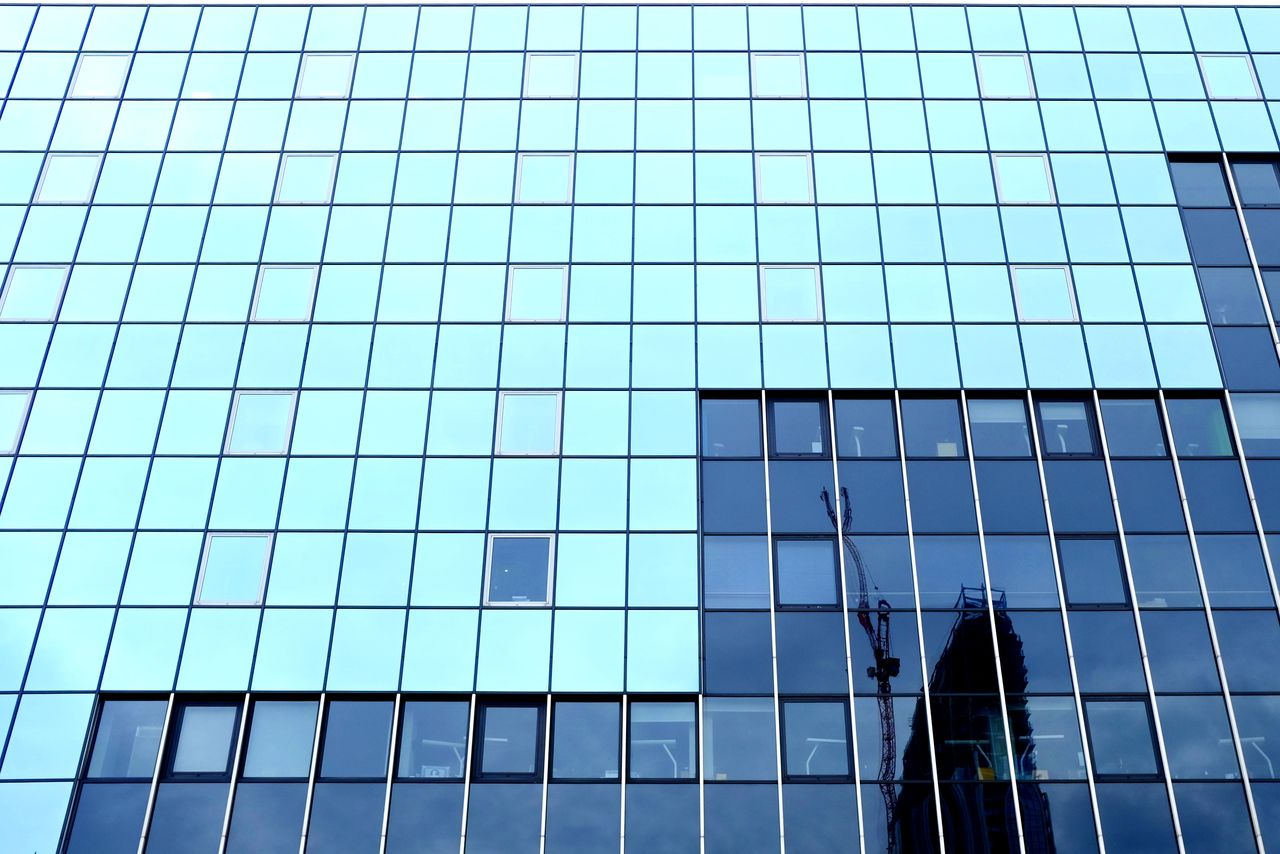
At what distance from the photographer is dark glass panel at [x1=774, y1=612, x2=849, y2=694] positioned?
2305cm

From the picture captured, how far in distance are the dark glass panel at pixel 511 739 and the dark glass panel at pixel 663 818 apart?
6.65 ft

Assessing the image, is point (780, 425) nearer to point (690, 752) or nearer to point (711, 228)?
point (711, 228)

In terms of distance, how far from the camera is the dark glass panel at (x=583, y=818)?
21.8m

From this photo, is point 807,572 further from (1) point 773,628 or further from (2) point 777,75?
(2) point 777,75

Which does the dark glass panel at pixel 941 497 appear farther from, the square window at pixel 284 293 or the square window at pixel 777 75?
the square window at pixel 284 293

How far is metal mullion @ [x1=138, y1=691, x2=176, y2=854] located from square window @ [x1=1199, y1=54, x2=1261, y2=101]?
93.0 ft

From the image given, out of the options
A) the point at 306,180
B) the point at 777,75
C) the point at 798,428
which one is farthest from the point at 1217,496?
the point at 306,180

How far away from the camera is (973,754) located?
22.4 m

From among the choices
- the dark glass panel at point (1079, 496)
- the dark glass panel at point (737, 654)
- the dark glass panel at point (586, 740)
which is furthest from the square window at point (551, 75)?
the dark glass panel at point (586, 740)

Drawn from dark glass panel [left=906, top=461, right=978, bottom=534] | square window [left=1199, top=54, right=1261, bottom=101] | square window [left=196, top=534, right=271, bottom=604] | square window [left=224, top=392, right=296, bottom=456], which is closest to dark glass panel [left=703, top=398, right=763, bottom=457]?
dark glass panel [left=906, top=461, right=978, bottom=534]

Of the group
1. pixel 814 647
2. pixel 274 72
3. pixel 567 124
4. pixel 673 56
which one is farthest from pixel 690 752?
pixel 274 72

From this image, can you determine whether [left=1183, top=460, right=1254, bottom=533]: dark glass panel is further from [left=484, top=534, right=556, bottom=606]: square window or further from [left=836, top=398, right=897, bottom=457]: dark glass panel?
[left=484, top=534, right=556, bottom=606]: square window

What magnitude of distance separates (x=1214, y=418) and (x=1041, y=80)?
10.2m

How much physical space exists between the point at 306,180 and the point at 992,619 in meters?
19.0
